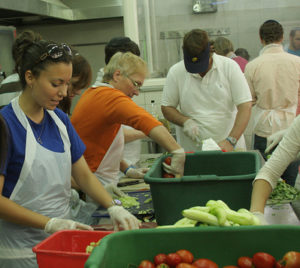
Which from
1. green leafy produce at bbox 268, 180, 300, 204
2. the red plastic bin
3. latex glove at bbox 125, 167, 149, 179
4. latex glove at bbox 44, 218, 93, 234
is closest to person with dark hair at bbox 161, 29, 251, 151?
latex glove at bbox 125, 167, 149, 179

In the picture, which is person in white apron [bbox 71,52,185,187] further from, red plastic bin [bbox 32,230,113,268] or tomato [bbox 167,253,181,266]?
tomato [bbox 167,253,181,266]

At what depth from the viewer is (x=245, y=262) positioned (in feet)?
3.58

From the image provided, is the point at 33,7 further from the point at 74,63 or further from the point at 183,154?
the point at 183,154

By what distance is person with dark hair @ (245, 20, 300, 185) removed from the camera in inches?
140

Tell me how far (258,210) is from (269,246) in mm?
454

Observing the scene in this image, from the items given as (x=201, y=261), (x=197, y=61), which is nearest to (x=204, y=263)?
(x=201, y=261)

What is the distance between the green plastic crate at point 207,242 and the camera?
3.59ft

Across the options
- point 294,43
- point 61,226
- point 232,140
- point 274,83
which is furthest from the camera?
point 294,43

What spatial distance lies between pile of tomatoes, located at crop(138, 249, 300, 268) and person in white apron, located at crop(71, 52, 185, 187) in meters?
0.97

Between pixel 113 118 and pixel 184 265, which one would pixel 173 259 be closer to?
pixel 184 265

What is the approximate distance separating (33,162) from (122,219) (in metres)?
0.43

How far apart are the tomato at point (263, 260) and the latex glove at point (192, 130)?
6.14 feet

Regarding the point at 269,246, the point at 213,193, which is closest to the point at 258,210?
the point at 213,193

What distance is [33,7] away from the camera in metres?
4.05
